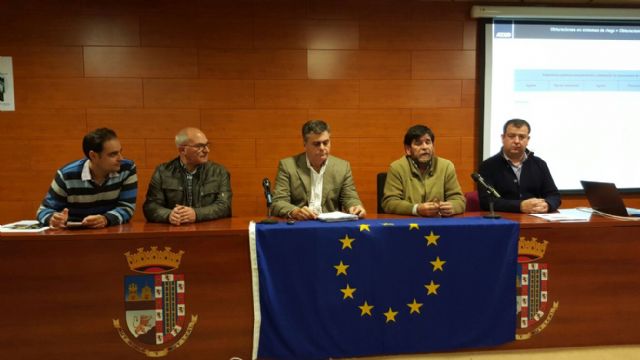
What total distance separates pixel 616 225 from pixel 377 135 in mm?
2000

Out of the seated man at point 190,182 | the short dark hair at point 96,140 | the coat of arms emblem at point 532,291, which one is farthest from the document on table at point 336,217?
the short dark hair at point 96,140

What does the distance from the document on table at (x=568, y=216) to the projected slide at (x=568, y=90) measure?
1345 millimetres

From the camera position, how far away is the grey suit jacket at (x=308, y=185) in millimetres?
2816

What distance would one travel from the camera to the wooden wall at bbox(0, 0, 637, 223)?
11.9 feet

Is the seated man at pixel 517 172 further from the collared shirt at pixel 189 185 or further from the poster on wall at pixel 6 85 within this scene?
the poster on wall at pixel 6 85

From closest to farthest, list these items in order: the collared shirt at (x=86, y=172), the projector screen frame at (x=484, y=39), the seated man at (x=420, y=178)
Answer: the collared shirt at (x=86, y=172), the seated man at (x=420, y=178), the projector screen frame at (x=484, y=39)

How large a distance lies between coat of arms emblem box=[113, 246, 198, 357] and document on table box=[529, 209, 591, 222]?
198cm

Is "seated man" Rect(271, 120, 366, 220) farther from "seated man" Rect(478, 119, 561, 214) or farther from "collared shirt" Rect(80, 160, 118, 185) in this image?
"collared shirt" Rect(80, 160, 118, 185)

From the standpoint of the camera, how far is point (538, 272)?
2.31 meters

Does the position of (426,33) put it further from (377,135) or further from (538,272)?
(538,272)

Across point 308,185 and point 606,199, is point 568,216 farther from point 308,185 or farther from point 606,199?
point 308,185

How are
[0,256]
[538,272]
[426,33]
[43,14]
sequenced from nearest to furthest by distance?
[0,256]
[538,272]
[43,14]
[426,33]

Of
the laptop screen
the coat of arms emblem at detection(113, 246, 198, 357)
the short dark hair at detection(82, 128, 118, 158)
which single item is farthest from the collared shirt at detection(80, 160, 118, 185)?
the laptop screen

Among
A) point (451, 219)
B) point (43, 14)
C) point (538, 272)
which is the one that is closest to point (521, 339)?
point (538, 272)
